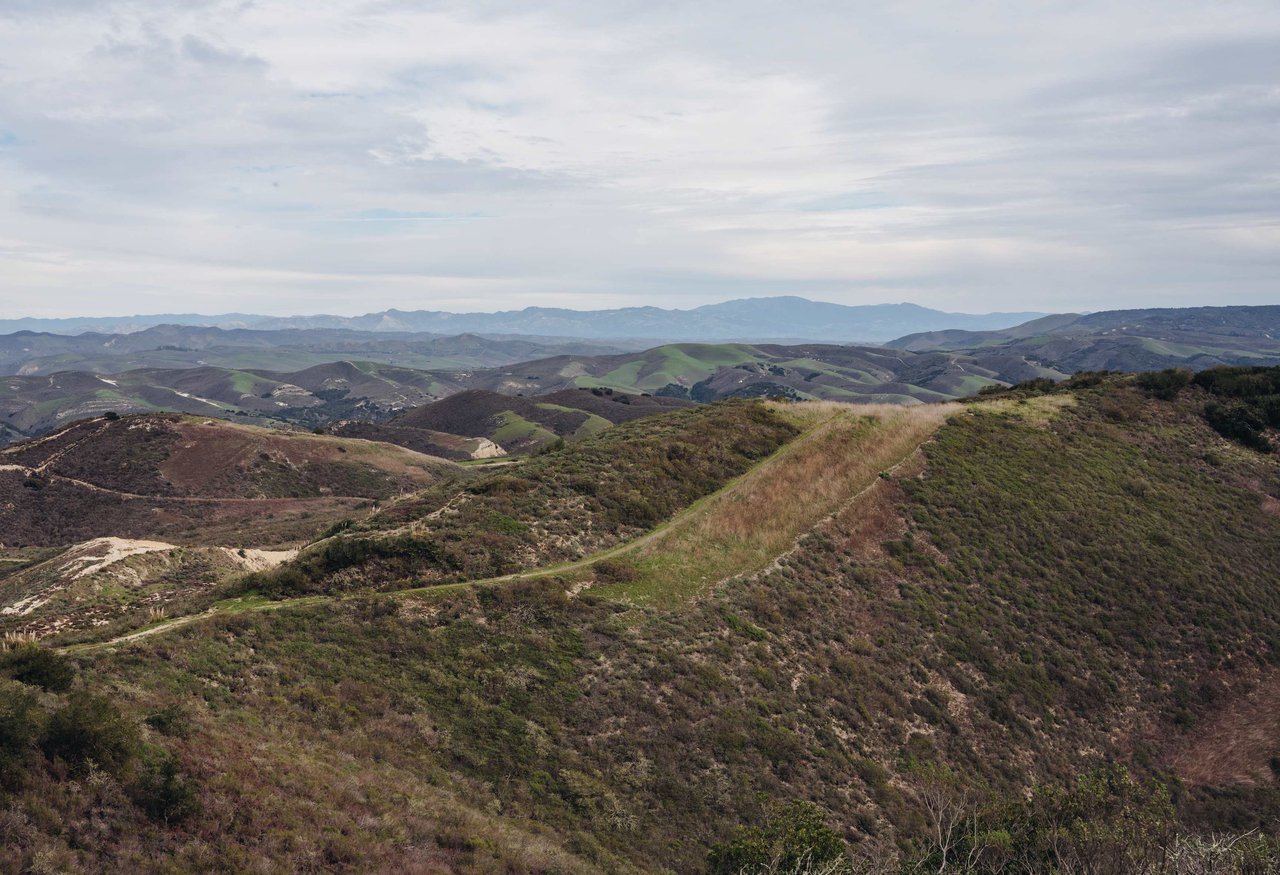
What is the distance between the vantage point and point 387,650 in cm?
2702

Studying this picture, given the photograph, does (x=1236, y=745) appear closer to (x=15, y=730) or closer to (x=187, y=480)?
(x=15, y=730)

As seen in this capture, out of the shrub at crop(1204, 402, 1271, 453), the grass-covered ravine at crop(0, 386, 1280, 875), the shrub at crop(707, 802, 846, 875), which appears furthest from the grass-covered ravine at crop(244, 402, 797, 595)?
the shrub at crop(1204, 402, 1271, 453)

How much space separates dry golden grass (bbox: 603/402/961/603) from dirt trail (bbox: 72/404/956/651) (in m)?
0.10

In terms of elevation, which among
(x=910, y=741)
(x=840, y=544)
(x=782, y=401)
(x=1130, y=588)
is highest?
(x=782, y=401)

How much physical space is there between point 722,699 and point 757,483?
2047 cm

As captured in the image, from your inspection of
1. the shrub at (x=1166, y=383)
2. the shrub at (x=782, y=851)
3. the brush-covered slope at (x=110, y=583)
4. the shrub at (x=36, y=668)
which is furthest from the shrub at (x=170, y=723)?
the shrub at (x=1166, y=383)

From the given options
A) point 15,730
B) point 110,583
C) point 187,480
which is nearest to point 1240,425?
point 15,730

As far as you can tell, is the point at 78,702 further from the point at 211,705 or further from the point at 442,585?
the point at 442,585

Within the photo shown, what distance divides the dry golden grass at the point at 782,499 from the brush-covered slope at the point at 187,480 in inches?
1856

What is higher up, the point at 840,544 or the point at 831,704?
the point at 840,544

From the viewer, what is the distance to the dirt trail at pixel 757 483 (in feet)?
94.8

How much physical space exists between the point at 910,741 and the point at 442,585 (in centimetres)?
2200

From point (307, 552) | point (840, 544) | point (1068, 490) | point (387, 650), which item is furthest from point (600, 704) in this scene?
point (1068, 490)

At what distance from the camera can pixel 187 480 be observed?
104m
